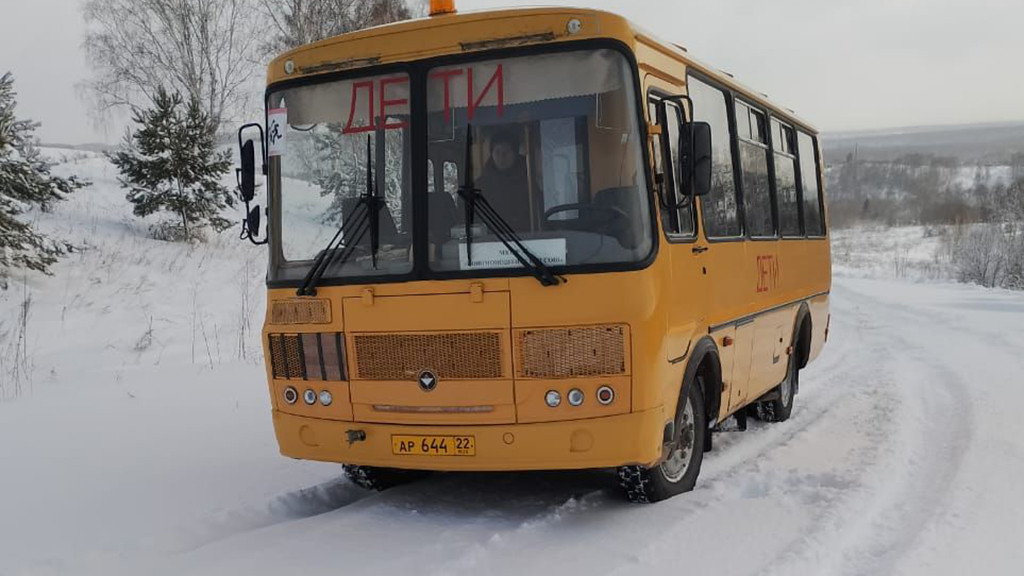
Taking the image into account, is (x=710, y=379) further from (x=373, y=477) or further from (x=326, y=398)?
(x=326, y=398)

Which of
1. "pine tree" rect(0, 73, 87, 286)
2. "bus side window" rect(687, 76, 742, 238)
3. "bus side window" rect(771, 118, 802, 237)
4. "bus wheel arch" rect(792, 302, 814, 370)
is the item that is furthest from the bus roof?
"pine tree" rect(0, 73, 87, 286)

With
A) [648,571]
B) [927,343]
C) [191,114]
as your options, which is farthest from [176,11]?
[648,571]

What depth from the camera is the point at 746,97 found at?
804 cm

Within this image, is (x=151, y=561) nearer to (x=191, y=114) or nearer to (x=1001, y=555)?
(x=1001, y=555)

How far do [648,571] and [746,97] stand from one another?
4887 mm

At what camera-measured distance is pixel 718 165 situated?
6.98 meters

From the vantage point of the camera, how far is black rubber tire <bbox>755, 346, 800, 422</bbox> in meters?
9.02

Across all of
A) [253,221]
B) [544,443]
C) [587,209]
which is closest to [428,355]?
[544,443]

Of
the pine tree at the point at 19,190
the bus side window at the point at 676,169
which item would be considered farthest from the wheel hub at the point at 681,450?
the pine tree at the point at 19,190

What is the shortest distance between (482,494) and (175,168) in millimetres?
16621

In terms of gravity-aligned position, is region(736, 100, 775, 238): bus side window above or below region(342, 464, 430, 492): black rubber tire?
above

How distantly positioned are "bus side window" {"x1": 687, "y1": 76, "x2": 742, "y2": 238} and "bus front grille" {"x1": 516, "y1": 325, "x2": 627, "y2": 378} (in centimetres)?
165

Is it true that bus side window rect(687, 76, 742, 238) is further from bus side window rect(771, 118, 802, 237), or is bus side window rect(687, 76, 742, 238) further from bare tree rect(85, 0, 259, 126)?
bare tree rect(85, 0, 259, 126)

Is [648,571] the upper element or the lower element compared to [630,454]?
lower
